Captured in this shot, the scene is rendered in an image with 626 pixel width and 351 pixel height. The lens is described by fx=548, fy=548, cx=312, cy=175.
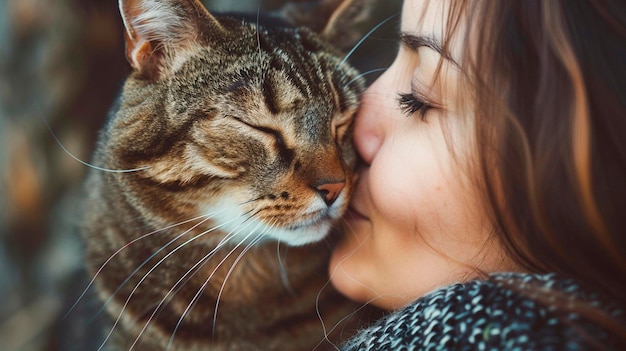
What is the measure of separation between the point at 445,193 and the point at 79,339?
0.68 m

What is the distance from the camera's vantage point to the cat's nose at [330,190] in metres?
0.78

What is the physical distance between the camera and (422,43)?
2.38 ft

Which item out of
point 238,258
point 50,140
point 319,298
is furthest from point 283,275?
point 50,140

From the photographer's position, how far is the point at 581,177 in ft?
1.85

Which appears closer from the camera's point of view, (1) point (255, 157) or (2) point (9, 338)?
(1) point (255, 157)

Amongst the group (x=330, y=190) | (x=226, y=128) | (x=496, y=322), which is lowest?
(x=496, y=322)

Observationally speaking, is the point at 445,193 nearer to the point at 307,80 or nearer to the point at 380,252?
the point at 380,252

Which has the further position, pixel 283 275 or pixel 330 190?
pixel 283 275

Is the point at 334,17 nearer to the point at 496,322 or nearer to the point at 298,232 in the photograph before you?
the point at 298,232

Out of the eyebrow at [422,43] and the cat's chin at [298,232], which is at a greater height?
the eyebrow at [422,43]

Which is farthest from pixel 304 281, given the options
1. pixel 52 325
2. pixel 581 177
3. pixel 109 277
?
pixel 581 177

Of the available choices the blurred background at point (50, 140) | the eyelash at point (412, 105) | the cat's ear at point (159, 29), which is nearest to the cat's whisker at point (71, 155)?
the blurred background at point (50, 140)

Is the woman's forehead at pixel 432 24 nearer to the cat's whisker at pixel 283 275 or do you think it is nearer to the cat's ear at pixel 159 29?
the cat's ear at pixel 159 29

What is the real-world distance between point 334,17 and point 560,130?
1.64ft
